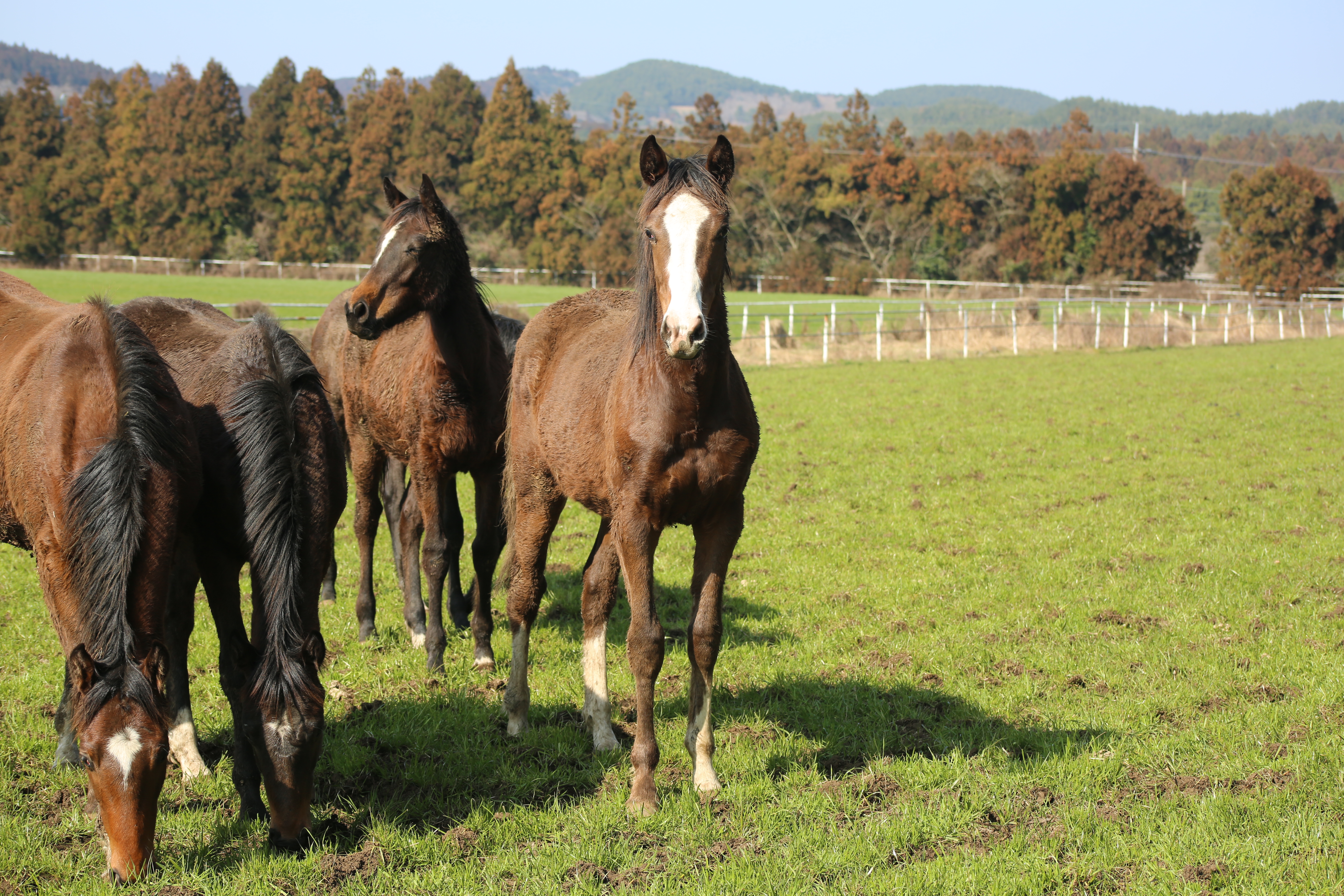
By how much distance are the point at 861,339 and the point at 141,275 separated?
37365mm

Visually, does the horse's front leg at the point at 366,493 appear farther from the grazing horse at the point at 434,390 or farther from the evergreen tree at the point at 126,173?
the evergreen tree at the point at 126,173

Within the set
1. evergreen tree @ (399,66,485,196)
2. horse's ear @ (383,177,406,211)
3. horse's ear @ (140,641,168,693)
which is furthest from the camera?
evergreen tree @ (399,66,485,196)

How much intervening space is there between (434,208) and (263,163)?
54898 mm

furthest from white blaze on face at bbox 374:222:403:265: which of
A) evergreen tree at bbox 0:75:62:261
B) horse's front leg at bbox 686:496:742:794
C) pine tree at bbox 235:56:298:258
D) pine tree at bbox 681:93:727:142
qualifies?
pine tree at bbox 681:93:727:142

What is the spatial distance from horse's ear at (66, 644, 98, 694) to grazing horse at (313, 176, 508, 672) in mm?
2433

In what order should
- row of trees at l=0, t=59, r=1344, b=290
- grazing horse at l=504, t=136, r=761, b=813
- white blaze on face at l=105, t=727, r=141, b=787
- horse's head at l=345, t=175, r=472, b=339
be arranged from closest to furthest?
white blaze on face at l=105, t=727, r=141, b=787 < grazing horse at l=504, t=136, r=761, b=813 < horse's head at l=345, t=175, r=472, b=339 < row of trees at l=0, t=59, r=1344, b=290

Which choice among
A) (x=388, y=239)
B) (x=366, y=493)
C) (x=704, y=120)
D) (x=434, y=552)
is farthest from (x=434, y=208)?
(x=704, y=120)

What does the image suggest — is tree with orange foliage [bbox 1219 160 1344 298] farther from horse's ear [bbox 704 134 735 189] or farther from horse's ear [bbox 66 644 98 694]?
horse's ear [bbox 66 644 98 694]

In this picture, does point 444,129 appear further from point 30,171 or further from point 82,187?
point 30,171

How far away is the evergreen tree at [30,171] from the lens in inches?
1922

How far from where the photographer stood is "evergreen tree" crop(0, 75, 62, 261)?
4881 centimetres

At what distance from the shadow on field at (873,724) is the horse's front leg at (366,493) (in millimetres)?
2681

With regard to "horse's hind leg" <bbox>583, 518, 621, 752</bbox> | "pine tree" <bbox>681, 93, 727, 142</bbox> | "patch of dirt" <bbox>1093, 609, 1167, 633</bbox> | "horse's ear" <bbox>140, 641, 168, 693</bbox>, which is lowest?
"patch of dirt" <bbox>1093, 609, 1167, 633</bbox>

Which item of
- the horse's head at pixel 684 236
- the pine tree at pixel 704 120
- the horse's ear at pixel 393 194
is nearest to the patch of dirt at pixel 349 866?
the horse's head at pixel 684 236
